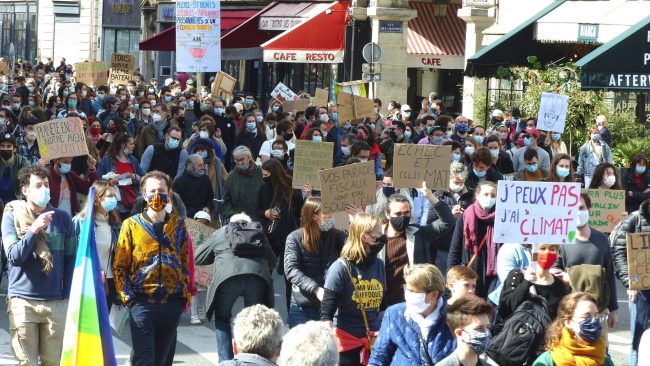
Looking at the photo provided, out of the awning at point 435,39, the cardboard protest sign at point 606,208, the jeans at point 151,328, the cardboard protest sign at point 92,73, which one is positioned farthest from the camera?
the awning at point 435,39

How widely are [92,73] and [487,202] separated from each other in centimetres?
1980

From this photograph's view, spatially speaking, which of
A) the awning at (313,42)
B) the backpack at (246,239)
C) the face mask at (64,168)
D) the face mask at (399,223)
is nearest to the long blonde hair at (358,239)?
the face mask at (399,223)

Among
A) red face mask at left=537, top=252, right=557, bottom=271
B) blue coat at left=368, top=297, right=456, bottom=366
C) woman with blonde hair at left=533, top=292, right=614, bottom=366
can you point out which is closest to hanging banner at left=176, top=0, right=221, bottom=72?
red face mask at left=537, top=252, right=557, bottom=271

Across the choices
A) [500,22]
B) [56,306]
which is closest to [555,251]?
[56,306]

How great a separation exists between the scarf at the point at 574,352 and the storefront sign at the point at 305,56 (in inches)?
1035

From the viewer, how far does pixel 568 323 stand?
7.21 meters

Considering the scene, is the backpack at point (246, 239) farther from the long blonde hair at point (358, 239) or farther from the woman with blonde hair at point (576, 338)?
the woman with blonde hair at point (576, 338)

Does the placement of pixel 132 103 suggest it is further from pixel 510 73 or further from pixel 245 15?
Result: pixel 245 15

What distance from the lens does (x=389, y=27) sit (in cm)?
3167

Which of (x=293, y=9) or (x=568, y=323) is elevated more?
(x=293, y=9)

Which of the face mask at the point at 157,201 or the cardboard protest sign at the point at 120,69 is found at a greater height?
the cardboard protest sign at the point at 120,69

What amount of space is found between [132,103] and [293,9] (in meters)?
13.2

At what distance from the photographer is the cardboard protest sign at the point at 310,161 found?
13727 millimetres

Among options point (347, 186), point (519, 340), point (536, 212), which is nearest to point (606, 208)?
point (347, 186)
